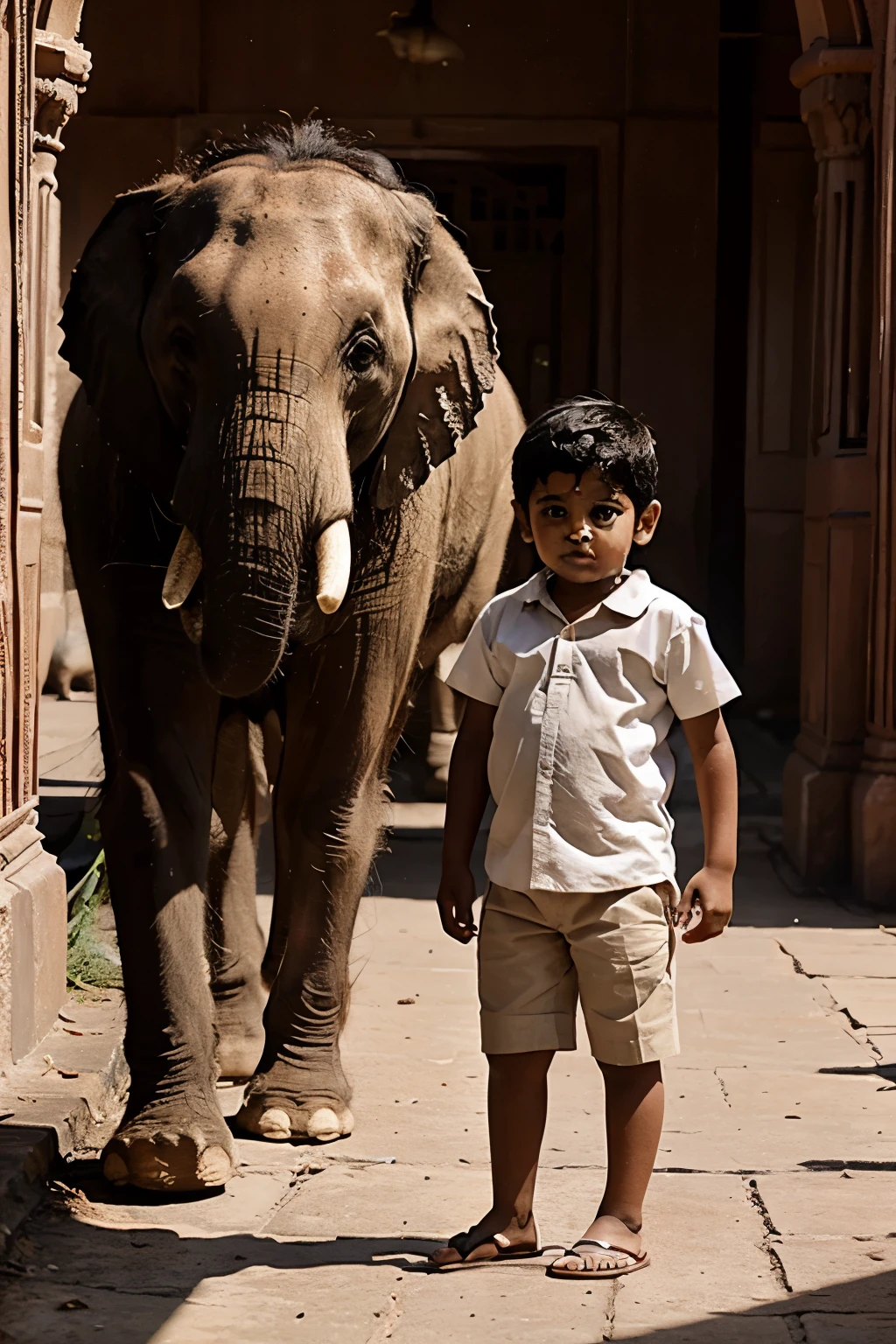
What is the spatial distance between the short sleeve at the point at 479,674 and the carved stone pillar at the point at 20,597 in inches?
59.1

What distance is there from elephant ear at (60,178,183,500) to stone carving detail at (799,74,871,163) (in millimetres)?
3971

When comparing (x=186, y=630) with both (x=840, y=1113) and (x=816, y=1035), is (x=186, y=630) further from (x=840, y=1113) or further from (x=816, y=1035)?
(x=816, y=1035)

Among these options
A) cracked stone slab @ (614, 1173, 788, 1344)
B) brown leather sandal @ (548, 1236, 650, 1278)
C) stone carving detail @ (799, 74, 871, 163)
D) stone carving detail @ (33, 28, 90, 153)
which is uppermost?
stone carving detail @ (799, 74, 871, 163)

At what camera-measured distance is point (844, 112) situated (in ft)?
25.3

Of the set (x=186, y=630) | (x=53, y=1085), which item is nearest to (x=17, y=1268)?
(x=53, y=1085)

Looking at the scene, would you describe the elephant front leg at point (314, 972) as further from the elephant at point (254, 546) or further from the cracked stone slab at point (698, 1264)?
the cracked stone slab at point (698, 1264)

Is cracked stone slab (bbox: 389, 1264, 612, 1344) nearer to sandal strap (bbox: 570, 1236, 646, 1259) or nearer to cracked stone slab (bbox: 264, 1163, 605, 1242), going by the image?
sandal strap (bbox: 570, 1236, 646, 1259)

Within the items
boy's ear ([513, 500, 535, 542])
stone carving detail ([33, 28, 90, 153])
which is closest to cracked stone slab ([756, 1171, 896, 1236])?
boy's ear ([513, 500, 535, 542])

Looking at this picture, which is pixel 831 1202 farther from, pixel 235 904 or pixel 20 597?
pixel 20 597

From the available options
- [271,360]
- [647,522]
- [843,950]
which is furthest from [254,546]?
[843,950]

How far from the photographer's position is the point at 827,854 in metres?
7.87

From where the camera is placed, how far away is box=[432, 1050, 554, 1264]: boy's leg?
3.64 meters

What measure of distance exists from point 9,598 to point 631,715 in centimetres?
191

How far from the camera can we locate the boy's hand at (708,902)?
359cm
